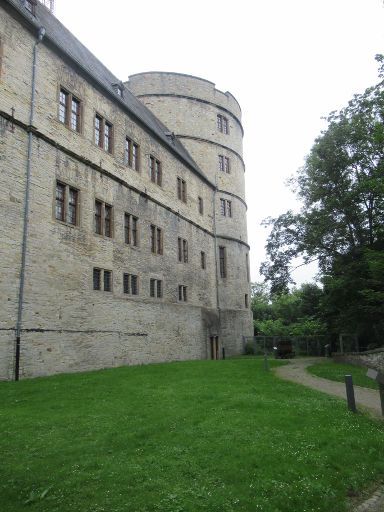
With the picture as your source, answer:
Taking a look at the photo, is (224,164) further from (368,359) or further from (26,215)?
(26,215)

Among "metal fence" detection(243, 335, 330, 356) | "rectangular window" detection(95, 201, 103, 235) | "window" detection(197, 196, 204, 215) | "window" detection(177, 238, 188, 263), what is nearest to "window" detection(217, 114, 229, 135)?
"window" detection(197, 196, 204, 215)

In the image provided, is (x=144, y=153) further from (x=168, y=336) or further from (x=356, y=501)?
(x=356, y=501)

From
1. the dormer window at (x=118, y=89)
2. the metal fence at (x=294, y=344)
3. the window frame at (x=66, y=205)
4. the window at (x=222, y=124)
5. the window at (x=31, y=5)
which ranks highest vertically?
the window at (x=222, y=124)

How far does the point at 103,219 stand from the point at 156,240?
5079mm

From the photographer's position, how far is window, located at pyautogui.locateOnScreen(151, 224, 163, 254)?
23.7 meters

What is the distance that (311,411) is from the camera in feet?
30.0

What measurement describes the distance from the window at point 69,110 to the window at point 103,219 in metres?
3.31

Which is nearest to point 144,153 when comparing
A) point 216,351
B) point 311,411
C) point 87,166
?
point 87,166

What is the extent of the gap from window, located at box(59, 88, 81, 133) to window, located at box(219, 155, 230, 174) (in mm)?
17419

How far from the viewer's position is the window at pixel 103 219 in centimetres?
1912

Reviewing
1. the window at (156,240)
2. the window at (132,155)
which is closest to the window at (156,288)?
the window at (156,240)

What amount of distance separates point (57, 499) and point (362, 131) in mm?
24320

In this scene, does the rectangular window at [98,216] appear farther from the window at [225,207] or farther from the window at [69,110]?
the window at [225,207]

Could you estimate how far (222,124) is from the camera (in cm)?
3544
